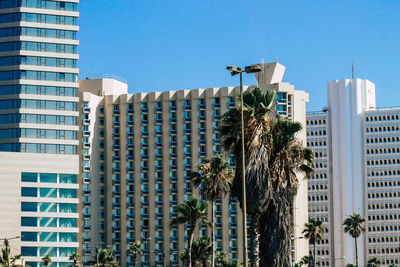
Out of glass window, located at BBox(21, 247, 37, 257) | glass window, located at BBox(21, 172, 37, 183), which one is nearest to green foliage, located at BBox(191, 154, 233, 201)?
glass window, located at BBox(21, 172, 37, 183)

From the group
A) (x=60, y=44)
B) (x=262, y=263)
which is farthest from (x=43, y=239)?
(x=262, y=263)

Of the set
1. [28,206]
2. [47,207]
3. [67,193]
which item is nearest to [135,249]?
[67,193]

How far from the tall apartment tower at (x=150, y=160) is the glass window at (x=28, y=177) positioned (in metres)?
24.7

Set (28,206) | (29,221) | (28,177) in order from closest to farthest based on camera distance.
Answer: (29,221)
(28,206)
(28,177)

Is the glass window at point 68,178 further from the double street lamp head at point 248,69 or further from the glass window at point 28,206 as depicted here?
the double street lamp head at point 248,69

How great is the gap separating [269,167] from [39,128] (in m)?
82.3

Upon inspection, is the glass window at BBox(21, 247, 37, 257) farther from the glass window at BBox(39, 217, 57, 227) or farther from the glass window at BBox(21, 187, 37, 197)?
the glass window at BBox(21, 187, 37, 197)

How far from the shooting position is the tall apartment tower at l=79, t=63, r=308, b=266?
152m

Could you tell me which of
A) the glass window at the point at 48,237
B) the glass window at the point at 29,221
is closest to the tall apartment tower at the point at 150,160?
the glass window at the point at 48,237

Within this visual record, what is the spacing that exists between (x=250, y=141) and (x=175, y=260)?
102 meters

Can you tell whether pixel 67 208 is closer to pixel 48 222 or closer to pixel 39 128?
pixel 48 222

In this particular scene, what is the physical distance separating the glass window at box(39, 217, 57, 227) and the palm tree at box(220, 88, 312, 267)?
7848 cm

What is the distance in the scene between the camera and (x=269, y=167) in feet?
173

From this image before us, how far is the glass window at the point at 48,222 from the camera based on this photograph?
126m
